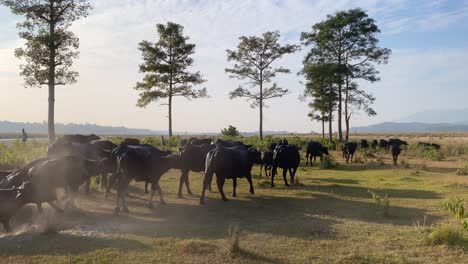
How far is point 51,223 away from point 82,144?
663 cm

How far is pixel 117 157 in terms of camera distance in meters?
13.9

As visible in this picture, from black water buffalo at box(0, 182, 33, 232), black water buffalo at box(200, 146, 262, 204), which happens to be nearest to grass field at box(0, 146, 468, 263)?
black water buffalo at box(0, 182, 33, 232)

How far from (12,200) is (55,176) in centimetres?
127

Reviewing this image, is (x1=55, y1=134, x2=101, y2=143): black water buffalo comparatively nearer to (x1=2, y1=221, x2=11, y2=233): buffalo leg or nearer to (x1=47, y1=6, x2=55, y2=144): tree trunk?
(x1=2, y1=221, x2=11, y2=233): buffalo leg

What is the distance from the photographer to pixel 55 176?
39.1 feet

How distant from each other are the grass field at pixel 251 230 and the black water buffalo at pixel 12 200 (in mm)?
479

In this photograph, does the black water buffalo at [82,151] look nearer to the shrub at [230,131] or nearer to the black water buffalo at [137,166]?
the black water buffalo at [137,166]

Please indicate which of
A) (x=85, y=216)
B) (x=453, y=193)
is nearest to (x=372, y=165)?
(x=453, y=193)

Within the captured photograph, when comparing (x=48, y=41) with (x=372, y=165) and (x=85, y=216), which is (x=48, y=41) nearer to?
(x=85, y=216)

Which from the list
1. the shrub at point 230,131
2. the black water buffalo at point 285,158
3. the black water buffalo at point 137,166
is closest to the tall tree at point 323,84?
the shrub at point 230,131

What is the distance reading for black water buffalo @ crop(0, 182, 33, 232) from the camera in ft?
35.9

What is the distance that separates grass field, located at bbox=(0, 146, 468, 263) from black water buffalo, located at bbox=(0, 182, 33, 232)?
0.48 m

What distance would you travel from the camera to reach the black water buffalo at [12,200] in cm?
1095

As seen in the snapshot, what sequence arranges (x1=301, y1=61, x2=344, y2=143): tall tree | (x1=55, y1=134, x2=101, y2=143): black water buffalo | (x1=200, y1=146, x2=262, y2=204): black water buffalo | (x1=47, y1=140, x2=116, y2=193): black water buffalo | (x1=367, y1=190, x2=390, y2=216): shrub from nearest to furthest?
(x1=367, y1=190, x2=390, y2=216): shrub
(x1=200, y1=146, x2=262, y2=204): black water buffalo
(x1=47, y1=140, x2=116, y2=193): black water buffalo
(x1=55, y1=134, x2=101, y2=143): black water buffalo
(x1=301, y1=61, x2=344, y2=143): tall tree
